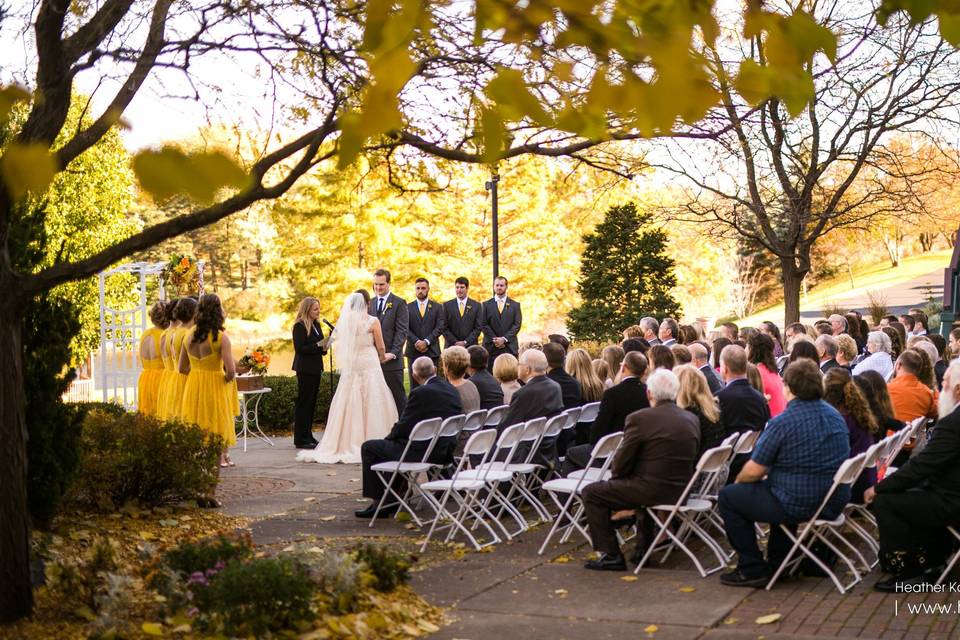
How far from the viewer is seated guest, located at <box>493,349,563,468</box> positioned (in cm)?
961

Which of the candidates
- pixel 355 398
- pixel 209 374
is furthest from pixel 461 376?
pixel 355 398

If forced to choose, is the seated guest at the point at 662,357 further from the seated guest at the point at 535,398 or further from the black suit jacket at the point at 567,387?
the black suit jacket at the point at 567,387

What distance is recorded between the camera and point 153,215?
53750mm

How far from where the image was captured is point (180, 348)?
1188 centimetres

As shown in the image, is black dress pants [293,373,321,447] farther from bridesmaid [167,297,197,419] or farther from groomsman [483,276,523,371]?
bridesmaid [167,297,197,419]

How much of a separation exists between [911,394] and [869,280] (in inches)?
2531

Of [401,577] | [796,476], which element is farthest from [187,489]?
[796,476]

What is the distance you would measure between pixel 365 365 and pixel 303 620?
8317mm

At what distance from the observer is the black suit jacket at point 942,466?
6.70 m

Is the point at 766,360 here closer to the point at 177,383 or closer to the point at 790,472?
the point at 790,472

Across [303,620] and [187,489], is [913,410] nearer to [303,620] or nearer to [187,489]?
[303,620]

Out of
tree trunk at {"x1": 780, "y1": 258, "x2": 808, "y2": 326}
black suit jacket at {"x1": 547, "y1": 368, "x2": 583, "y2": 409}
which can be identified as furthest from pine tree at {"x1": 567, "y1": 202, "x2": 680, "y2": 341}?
black suit jacket at {"x1": 547, "y1": 368, "x2": 583, "y2": 409}

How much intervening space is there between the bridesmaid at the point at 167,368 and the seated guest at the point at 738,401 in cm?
642

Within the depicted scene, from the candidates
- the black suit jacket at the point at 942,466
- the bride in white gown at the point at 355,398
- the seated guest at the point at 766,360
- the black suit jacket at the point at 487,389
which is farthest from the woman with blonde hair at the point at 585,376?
the black suit jacket at the point at 942,466
